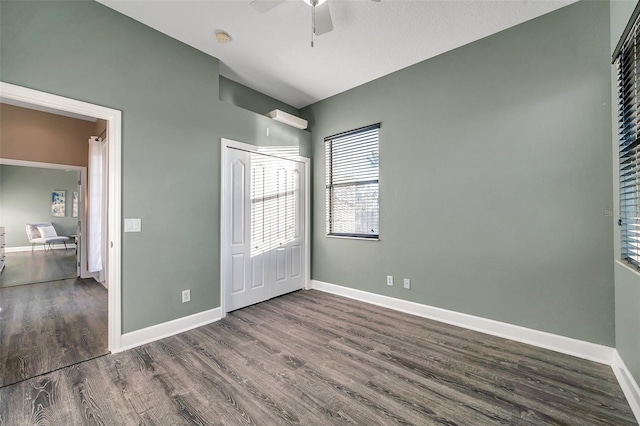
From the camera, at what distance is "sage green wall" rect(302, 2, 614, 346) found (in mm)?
2193

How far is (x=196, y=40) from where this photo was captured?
2771 mm

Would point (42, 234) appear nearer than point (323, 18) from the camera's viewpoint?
No

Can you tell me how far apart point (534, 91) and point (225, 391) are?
12.2 feet

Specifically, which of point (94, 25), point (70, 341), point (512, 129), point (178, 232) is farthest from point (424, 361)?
point (94, 25)

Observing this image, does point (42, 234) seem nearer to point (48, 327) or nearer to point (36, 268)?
point (36, 268)

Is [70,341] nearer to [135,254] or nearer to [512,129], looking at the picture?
[135,254]

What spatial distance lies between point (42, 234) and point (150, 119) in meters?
8.69

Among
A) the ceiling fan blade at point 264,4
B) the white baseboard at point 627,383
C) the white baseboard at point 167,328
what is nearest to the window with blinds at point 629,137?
the white baseboard at point 627,383

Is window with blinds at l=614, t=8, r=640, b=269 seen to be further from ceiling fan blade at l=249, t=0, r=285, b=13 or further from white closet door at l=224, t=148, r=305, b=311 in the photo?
white closet door at l=224, t=148, r=305, b=311

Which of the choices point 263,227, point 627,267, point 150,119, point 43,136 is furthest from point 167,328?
point 43,136

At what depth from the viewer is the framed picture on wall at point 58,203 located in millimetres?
8531

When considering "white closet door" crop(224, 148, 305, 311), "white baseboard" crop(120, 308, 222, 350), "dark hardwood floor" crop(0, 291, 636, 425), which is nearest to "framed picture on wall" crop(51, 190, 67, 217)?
"white closet door" crop(224, 148, 305, 311)

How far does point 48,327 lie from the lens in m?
2.78

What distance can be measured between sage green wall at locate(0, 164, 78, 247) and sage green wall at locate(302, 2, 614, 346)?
35.3 feet
